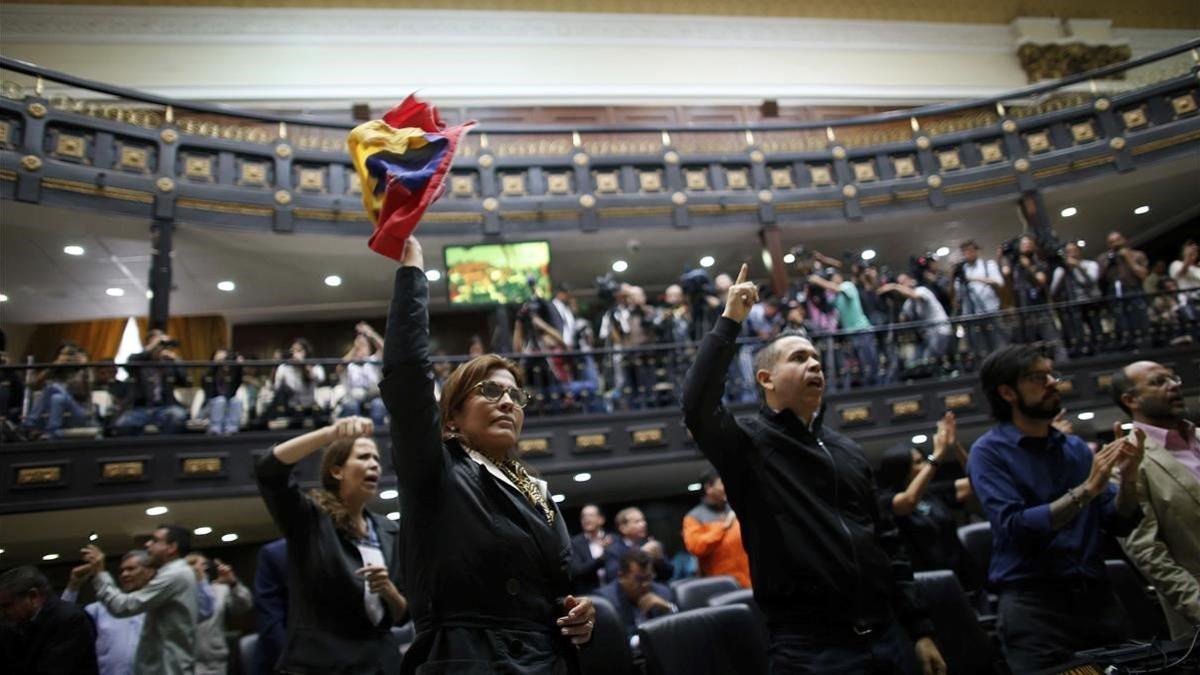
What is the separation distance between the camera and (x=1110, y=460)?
2281 millimetres

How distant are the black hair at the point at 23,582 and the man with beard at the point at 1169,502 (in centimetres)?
436

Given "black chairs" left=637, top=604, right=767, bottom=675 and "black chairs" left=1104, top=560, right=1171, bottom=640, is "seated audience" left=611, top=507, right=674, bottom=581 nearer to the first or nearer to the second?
"black chairs" left=637, top=604, right=767, bottom=675

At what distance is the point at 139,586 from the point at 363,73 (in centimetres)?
983

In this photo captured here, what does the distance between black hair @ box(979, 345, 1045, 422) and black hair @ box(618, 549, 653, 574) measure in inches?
90.6

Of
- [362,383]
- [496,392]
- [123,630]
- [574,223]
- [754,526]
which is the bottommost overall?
[123,630]

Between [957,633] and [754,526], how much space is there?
132cm

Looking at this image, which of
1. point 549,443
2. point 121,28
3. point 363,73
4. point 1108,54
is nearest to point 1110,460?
point 549,443

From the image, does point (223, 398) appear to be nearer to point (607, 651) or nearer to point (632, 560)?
point (632, 560)

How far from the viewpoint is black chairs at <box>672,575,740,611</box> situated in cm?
393

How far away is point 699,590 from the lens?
4.02 metres

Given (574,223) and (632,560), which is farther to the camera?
(574,223)

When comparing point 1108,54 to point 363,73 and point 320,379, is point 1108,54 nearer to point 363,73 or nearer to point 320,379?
point 363,73

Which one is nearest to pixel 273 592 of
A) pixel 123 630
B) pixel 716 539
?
pixel 123 630

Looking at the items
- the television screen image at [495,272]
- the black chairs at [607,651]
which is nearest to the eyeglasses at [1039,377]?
the black chairs at [607,651]
